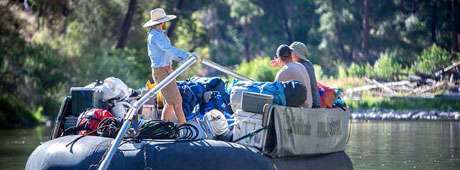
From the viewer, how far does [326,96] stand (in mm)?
14680

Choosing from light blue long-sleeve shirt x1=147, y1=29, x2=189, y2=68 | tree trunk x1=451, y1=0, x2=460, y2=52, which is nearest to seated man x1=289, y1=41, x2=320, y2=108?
light blue long-sleeve shirt x1=147, y1=29, x2=189, y2=68

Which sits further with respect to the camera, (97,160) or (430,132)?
(430,132)

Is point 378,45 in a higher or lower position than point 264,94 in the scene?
higher

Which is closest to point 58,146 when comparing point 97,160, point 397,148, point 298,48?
point 97,160

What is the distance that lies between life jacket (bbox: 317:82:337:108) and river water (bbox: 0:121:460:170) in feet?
11.8

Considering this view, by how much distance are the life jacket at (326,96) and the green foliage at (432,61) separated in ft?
93.5

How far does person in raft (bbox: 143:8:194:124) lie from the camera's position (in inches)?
536

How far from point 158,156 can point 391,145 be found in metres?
11.7

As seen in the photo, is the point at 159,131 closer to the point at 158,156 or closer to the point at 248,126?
the point at 158,156

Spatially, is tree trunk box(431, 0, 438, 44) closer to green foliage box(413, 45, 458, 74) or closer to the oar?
green foliage box(413, 45, 458, 74)

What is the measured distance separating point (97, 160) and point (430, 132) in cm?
1654

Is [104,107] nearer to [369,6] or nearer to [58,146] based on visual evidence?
[58,146]

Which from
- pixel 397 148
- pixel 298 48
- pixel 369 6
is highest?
pixel 369 6

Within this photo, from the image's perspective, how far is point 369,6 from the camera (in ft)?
191
